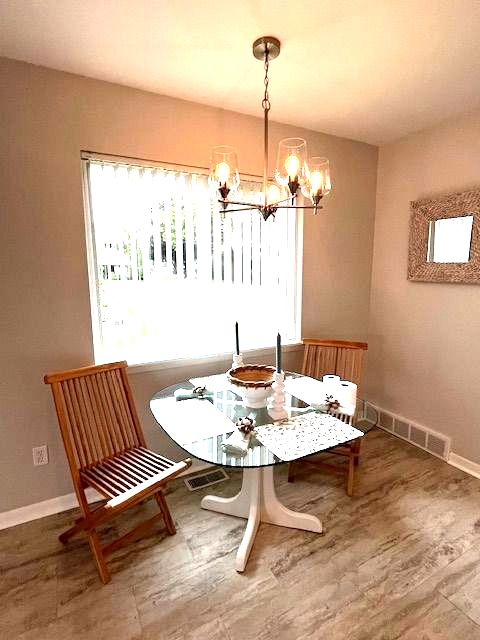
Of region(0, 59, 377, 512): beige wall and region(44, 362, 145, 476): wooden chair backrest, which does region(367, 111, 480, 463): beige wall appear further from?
region(44, 362, 145, 476): wooden chair backrest

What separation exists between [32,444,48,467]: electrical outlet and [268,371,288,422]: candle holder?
53.1 inches

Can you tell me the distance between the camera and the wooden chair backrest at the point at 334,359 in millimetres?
2473

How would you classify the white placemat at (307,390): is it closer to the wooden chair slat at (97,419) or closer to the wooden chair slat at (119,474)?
the wooden chair slat at (119,474)

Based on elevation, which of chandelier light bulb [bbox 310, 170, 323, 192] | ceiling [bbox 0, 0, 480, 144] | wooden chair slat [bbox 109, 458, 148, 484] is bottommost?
wooden chair slat [bbox 109, 458, 148, 484]

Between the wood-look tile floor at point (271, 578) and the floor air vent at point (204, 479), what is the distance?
0.32 ft

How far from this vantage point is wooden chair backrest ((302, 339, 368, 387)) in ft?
8.11

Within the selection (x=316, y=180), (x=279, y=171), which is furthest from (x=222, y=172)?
(x=316, y=180)

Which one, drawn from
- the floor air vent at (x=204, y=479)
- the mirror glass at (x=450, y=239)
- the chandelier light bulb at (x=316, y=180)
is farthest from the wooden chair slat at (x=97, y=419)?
the mirror glass at (x=450, y=239)

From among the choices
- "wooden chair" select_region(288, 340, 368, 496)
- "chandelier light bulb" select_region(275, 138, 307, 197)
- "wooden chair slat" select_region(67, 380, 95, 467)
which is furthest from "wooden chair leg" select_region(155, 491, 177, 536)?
"chandelier light bulb" select_region(275, 138, 307, 197)

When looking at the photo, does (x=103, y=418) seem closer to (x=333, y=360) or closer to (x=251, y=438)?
(x=251, y=438)

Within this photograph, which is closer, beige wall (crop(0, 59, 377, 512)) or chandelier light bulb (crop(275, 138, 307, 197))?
chandelier light bulb (crop(275, 138, 307, 197))

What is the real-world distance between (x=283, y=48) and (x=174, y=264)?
1.31m

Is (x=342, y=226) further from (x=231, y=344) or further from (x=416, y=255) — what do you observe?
(x=231, y=344)

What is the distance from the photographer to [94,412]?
73.2 inches
